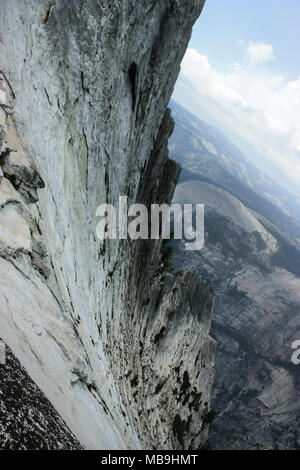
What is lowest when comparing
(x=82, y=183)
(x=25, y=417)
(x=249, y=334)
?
(x=249, y=334)

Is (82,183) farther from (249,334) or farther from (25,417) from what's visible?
(249,334)

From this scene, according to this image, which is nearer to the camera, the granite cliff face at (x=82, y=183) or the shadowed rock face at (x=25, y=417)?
the shadowed rock face at (x=25, y=417)

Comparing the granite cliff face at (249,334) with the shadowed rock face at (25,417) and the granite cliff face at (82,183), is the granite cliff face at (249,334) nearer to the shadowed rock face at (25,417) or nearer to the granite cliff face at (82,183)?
the granite cliff face at (82,183)

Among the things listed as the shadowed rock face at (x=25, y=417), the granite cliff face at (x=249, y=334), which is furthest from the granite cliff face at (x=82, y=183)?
the granite cliff face at (x=249, y=334)

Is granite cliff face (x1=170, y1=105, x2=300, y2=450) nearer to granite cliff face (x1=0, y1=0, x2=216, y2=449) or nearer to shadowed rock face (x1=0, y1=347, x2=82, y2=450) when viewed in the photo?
granite cliff face (x1=0, y1=0, x2=216, y2=449)

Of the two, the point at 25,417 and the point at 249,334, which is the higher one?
the point at 25,417

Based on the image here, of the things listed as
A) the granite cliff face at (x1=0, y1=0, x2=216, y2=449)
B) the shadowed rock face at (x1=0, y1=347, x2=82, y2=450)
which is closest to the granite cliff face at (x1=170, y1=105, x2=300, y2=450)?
the granite cliff face at (x1=0, y1=0, x2=216, y2=449)

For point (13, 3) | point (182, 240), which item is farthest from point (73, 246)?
point (182, 240)

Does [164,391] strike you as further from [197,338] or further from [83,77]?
[83,77]

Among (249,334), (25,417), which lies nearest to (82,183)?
(25,417)
